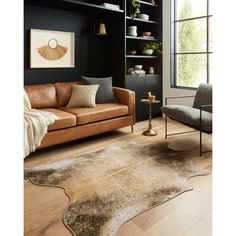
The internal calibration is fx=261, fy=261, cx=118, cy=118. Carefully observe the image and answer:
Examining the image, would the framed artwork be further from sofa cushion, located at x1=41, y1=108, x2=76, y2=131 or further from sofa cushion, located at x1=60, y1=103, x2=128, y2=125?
sofa cushion, located at x1=41, y1=108, x2=76, y2=131

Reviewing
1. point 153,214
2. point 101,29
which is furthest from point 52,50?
point 153,214

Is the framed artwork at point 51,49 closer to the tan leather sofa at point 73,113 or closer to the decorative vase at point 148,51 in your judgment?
the tan leather sofa at point 73,113

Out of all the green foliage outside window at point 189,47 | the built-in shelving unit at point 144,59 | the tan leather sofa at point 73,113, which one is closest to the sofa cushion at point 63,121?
the tan leather sofa at point 73,113

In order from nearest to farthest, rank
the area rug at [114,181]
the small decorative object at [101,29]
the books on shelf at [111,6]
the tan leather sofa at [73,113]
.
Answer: the area rug at [114,181]
the tan leather sofa at [73,113]
the books on shelf at [111,6]
the small decorative object at [101,29]

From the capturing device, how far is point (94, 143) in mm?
3668

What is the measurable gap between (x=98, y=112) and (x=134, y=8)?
2.36m

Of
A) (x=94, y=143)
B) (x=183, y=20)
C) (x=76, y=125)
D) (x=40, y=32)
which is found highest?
(x=183, y=20)

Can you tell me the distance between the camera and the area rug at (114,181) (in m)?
1.83

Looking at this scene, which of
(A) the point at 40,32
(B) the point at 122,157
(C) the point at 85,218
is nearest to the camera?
(C) the point at 85,218

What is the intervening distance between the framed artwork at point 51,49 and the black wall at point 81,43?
0.07 metres

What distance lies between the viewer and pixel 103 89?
165 inches
